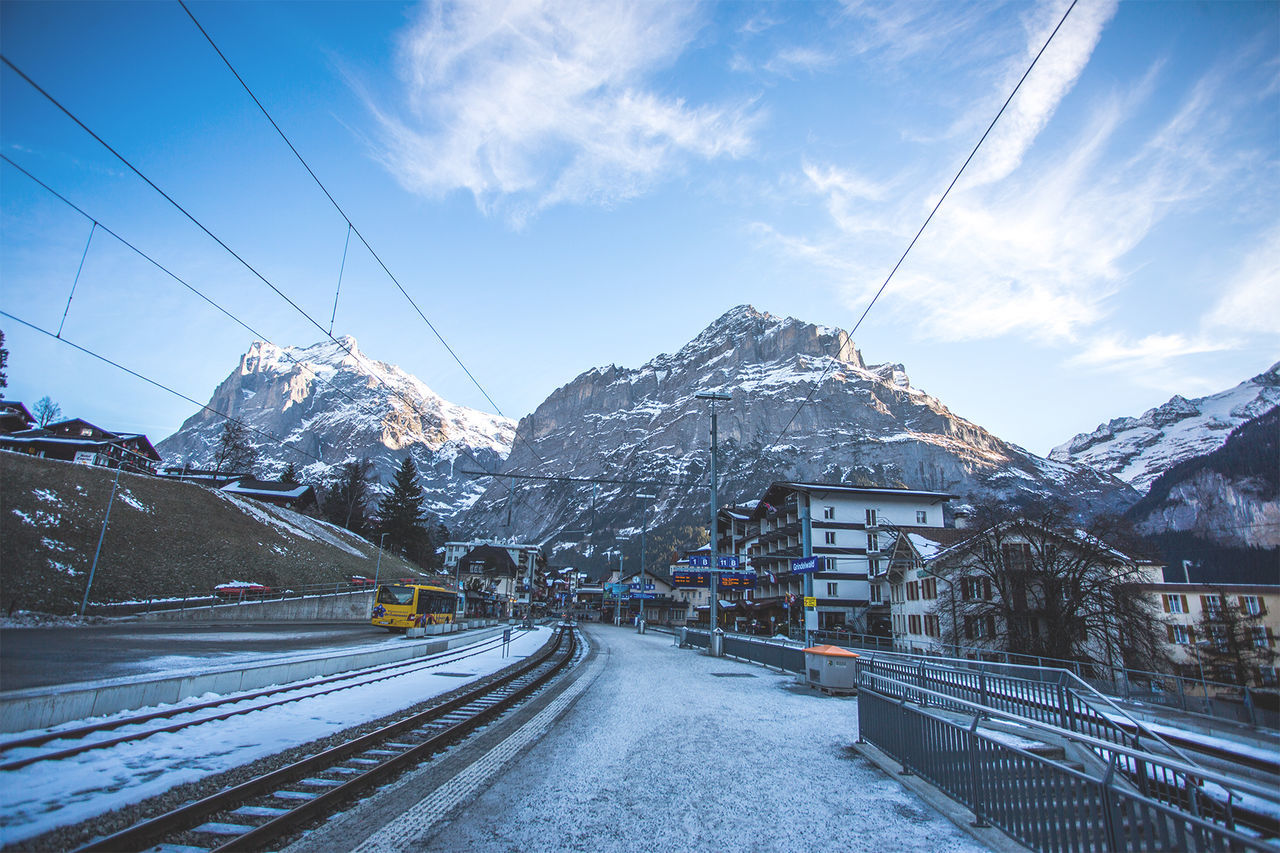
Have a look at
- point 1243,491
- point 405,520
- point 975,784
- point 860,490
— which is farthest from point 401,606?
point 405,520

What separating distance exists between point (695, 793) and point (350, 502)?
9290 cm

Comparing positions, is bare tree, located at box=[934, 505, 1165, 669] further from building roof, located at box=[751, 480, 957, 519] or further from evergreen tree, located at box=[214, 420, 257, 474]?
evergreen tree, located at box=[214, 420, 257, 474]

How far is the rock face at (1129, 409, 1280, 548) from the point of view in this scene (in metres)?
8.16

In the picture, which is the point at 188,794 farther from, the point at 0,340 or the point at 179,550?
the point at 179,550

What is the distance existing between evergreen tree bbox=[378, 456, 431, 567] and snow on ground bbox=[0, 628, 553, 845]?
256 ft

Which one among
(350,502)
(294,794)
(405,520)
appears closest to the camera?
(294,794)

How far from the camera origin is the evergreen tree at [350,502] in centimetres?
8969

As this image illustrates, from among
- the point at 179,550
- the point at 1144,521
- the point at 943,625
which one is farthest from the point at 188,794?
the point at 943,625

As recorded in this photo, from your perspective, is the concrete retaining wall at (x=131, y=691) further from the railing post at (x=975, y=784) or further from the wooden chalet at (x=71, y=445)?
the wooden chalet at (x=71, y=445)

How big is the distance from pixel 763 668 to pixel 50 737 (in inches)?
922

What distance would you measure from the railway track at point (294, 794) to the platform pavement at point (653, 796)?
322 mm

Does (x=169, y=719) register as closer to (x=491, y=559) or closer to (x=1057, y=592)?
(x=1057, y=592)

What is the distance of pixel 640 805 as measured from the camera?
736 centimetres

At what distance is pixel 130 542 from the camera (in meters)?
37.5
